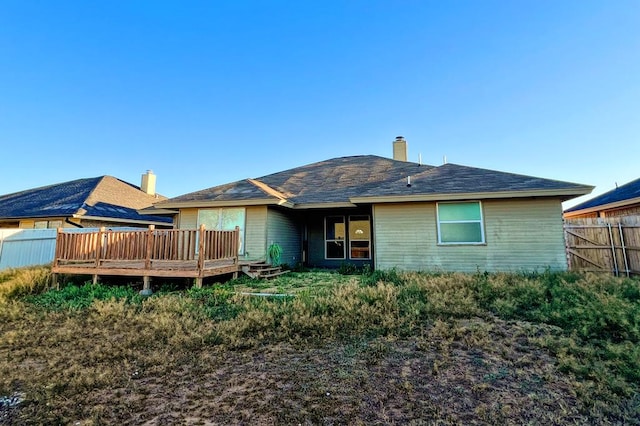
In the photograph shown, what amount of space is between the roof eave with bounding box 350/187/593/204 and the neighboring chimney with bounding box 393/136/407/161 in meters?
7.80

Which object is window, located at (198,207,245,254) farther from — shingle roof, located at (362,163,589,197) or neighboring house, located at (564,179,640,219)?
neighboring house, located at (564,179,640,219)

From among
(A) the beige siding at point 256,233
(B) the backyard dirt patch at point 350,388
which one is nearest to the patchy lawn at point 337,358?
(B) the backyard dirt patch at point 350,388

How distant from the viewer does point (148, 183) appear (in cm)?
2111

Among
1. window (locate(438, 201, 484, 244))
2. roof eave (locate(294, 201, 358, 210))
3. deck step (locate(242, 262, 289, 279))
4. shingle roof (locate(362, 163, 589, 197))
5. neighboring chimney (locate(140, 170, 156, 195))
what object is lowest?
deck step (locate(242, 262, 289, 279))

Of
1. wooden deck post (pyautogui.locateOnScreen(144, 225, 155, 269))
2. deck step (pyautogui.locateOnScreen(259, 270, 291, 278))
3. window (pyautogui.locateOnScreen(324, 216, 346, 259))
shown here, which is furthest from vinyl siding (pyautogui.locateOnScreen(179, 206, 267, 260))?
window (pyautogui.locateOnScreen(324, 216, 346, 259))

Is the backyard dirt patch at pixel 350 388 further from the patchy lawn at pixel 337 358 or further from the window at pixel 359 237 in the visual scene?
the window at pixel 359 237

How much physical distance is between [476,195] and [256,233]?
24.1 feet

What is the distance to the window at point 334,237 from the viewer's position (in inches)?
498

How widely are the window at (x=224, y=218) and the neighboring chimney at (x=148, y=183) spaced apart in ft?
41.9

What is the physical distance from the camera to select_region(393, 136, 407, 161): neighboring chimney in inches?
639

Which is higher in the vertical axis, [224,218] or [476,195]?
[476,195]

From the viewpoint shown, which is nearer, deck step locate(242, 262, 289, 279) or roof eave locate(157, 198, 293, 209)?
deck step locate(242, 262, 289, 279)

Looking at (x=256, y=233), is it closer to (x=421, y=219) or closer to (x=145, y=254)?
(x=145, y=254)

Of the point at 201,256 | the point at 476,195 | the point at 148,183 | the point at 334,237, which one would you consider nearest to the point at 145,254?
the point at 201,256
